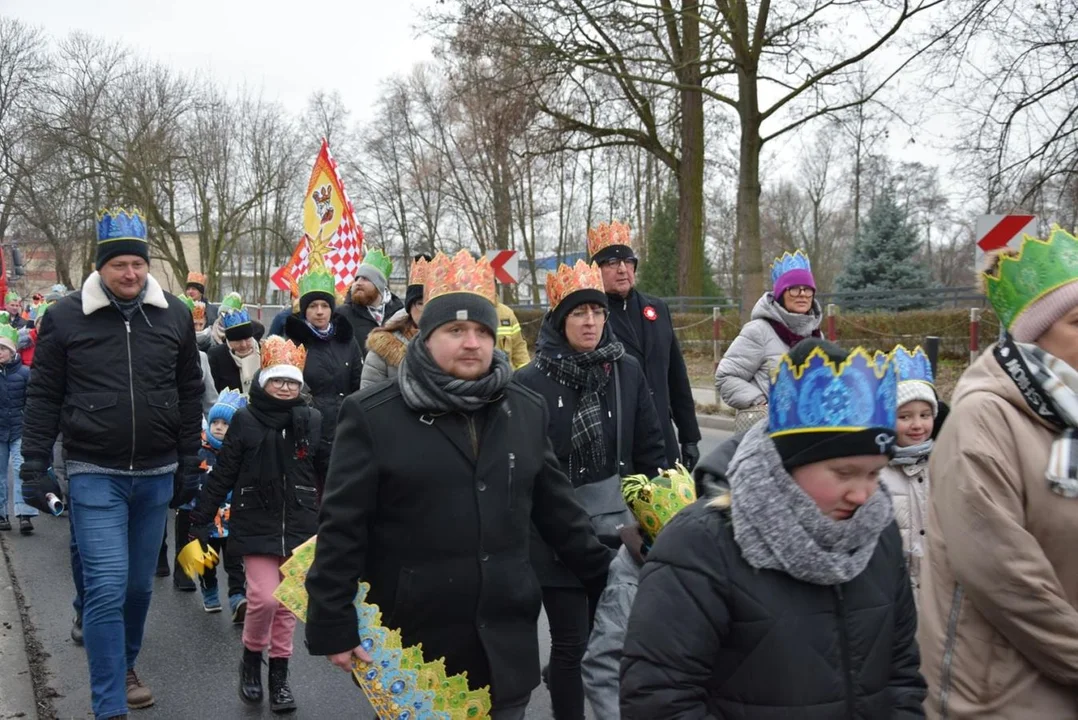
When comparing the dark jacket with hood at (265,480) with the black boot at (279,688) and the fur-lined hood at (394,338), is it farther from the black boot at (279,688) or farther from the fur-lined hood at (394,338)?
the fur-lined hood at (394,338)

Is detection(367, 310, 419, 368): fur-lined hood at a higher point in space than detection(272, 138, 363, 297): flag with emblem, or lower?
lower

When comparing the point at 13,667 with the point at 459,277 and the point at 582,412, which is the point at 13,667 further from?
the point at 459,277

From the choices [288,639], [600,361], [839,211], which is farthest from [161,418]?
[839,211]

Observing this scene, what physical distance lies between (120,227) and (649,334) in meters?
2.64

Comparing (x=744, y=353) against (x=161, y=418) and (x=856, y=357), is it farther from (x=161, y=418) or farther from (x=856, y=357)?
(x=856, y=357)

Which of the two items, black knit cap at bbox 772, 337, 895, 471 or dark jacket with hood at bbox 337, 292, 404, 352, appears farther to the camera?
dark jacket with hood at bbox 337, 292, 404, 352

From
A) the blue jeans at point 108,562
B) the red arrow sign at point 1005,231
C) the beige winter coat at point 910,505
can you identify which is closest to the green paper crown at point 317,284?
the blue jeans at point 108,562

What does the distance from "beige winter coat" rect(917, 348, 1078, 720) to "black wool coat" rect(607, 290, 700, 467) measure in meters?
2.93

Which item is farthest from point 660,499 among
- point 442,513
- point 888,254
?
point 888,254

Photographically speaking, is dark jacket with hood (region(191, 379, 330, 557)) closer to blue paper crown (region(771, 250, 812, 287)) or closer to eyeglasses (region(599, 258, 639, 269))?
eyeglasses (region(599, 258, 639, 269))

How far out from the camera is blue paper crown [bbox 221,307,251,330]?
26.7 ft

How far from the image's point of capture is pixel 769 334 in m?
6.18

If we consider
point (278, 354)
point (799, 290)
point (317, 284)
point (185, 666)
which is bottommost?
point (185, 666)

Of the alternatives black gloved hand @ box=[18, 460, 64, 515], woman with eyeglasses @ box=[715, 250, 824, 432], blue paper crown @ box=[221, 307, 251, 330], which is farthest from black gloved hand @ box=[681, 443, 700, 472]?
blue paper crown @ box=[221, 307, 251, 330]
